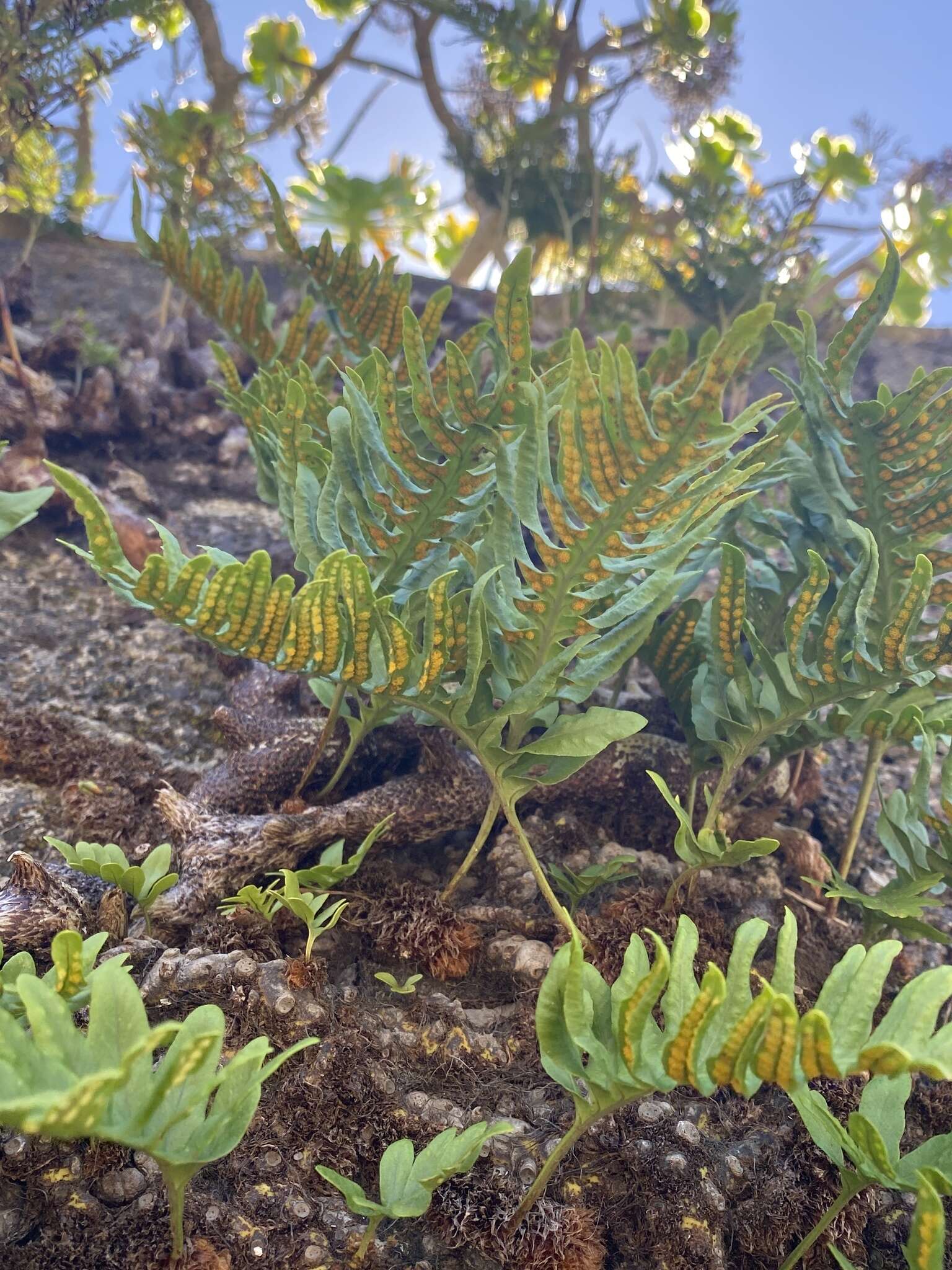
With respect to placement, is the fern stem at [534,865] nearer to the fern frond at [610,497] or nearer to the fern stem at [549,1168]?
the fern frond at [610,497]

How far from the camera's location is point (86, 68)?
3410 millimetres

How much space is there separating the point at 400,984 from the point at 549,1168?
50 centimetres

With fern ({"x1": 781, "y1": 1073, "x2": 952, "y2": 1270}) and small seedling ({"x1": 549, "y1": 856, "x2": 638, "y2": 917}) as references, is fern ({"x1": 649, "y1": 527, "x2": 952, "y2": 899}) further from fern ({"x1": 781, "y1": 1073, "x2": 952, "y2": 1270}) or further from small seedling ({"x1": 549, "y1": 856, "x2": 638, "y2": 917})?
fern ({"x1": 781, "y1": 1073, "x2": 952, "y2": 1270})

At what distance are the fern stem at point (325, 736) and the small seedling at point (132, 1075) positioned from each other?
78 centimetres

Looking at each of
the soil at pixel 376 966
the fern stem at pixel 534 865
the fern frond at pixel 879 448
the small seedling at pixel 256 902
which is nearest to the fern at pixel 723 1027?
the soil at pixel 376 966

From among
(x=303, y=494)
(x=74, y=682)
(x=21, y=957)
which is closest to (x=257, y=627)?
(x=303, y=494)

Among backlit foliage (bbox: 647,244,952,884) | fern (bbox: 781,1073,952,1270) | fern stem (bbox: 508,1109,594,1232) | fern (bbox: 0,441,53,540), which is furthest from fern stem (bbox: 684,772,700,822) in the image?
fern (bbox: 0,441,53,540)

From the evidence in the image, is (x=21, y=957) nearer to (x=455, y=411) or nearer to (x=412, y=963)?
(x=412, y=963)

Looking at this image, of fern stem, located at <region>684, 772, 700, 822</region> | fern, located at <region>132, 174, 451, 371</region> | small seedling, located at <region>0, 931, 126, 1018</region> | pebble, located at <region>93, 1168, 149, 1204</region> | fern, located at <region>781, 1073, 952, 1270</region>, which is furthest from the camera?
fern, located at <region>132, 174, 451, 371</region>

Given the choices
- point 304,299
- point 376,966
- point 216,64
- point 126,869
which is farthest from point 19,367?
point 216,64

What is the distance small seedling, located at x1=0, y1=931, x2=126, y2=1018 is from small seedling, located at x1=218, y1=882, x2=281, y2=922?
0.98ft

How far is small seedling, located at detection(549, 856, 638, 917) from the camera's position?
1.59m

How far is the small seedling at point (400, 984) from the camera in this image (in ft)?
4.70

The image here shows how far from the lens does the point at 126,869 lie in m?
1.43
